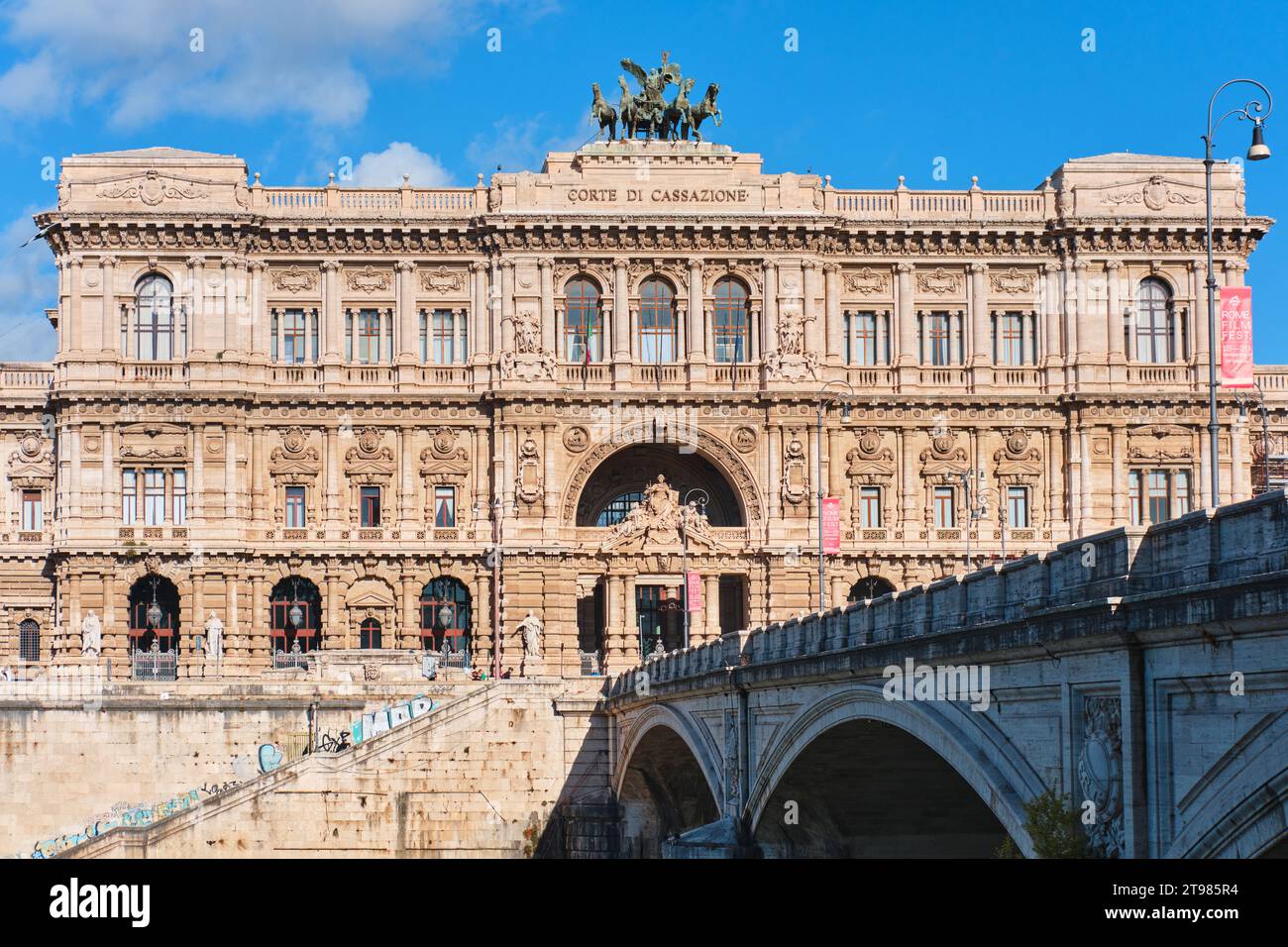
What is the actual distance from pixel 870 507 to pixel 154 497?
3226cm

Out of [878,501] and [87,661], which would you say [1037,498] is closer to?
[878,501]

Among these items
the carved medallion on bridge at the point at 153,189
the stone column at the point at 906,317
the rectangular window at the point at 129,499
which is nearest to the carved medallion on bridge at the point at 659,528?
the stone column at the point at 906,317

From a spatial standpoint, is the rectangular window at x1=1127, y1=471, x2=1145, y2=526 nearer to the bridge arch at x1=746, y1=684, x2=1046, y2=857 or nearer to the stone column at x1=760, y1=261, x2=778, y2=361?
the stone column at x1=760, y1=261, x2=778, y2=361

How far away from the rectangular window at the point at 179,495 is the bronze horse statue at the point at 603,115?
80.1ft

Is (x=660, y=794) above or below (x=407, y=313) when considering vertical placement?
below

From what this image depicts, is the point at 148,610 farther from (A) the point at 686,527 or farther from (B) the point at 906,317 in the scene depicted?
(B) the point at 906,317

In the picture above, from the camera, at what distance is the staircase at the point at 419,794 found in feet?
243

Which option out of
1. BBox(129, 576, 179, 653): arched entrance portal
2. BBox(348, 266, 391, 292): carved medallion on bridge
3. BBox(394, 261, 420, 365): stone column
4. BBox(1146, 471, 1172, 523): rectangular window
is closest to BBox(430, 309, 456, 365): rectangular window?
BBox(394, 261, 420, 365): stone column

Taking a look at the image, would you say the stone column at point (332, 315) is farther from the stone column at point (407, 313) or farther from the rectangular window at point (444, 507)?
the rectangular window at point (444, 507)

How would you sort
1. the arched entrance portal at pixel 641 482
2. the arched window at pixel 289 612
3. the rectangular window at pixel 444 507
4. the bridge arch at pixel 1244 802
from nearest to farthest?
the bridge arch at pixel 1244 802 < the arched window at pixel 289 612 < the rectangular window at pixel 444 507 < the arched entrance portal at pixel 641 482

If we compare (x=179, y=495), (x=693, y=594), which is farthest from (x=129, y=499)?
(x=693, y=594)

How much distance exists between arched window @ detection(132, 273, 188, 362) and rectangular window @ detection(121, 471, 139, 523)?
5.57 meters

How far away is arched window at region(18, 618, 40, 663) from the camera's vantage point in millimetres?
94688

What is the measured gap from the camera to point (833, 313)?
95125mm
